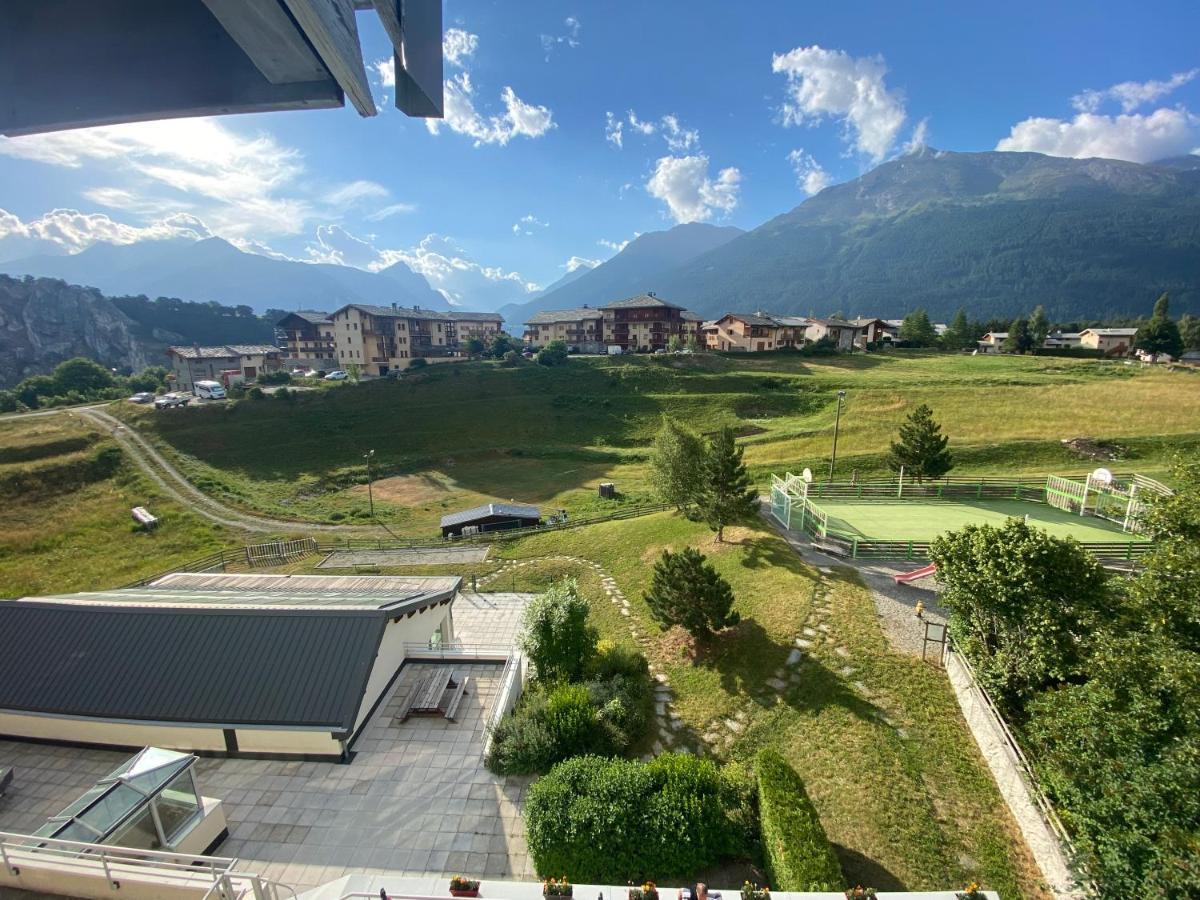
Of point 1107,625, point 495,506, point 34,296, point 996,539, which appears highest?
point 34,296

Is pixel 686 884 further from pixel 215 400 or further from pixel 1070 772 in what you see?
pixel 215 400

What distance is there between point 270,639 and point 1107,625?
1900 cm

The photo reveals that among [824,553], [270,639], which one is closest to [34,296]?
[270,639]

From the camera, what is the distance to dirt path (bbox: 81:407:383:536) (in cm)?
3991

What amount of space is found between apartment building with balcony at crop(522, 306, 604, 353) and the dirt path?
64.1 meters

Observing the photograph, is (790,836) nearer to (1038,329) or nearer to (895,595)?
(895,595)

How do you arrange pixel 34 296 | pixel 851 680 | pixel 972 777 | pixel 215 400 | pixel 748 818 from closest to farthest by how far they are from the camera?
1. pixel 748 818
2. pixel 972 777
3. pixel 851 680
4. pixel 215 400
5. pixel 34 296

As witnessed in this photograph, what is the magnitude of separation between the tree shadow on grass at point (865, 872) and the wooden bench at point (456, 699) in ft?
30.2

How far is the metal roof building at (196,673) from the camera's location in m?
12.0

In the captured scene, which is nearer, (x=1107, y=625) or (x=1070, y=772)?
(x=1070, y=772)

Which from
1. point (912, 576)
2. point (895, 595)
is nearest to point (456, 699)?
point (895, 595)

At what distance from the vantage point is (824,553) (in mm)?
21328

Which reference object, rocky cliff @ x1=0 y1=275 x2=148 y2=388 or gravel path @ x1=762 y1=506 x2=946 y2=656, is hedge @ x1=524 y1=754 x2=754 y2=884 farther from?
rocky cliff @ x1=0 y1=275 x2=148 y2=388

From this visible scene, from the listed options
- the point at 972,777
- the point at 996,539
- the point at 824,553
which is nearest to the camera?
the point at 972,777
